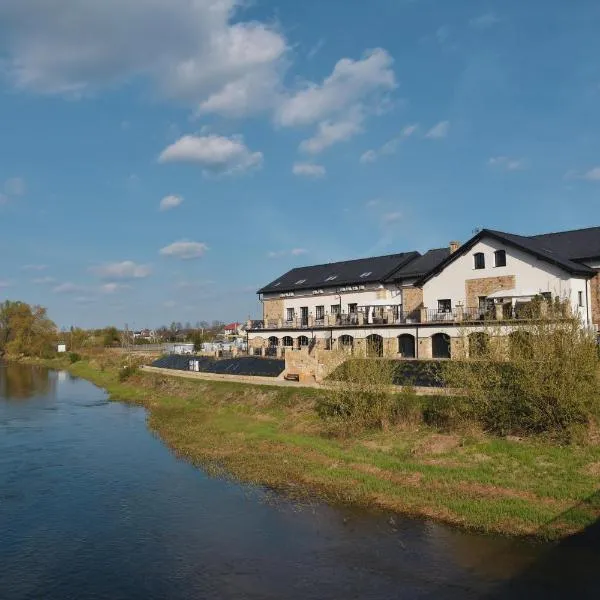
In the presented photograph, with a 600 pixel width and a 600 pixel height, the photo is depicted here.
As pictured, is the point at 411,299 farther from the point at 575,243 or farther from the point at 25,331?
the point at 25,331

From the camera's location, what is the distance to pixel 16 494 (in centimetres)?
1897

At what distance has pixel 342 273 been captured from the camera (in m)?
51.2

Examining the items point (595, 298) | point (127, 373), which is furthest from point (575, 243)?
point (127, 373)

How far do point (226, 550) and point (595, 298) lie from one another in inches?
1182

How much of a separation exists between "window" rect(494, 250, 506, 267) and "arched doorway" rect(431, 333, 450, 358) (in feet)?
18.9

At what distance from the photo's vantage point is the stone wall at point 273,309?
5431cm

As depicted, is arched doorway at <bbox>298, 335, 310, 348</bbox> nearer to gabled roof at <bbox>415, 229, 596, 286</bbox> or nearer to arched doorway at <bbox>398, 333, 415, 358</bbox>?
arched doorway at <bbox>398, 333, 415, 358</bbox>

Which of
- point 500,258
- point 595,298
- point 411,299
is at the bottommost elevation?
point 595,298

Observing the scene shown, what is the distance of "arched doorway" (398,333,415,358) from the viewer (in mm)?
40150

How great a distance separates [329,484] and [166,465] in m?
7.53

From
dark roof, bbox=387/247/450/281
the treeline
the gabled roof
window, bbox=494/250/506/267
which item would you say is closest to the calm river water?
the gabled roof

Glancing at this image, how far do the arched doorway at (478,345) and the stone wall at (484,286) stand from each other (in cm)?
1446

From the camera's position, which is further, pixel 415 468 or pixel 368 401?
pixel 368 401

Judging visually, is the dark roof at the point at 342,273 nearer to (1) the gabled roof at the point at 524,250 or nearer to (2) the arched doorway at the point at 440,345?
(1) the gabled roof at the point at 524,250
